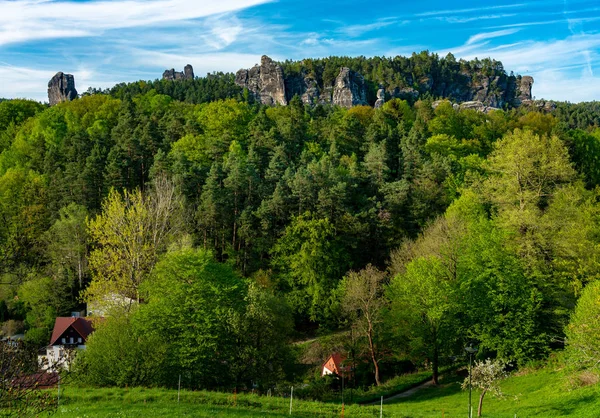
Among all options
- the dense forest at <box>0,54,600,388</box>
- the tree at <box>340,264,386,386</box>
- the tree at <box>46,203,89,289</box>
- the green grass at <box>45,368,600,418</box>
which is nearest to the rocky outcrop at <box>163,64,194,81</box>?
the dense forest at <box>0,54,600,388</box>

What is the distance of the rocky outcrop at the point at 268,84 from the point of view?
118 meters

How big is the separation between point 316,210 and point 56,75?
350 ft

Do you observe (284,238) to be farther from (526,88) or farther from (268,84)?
(526,88)

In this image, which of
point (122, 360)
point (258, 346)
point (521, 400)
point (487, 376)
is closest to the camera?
point (487, 376)

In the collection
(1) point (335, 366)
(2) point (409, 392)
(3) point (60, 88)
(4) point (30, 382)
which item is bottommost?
(2) point (409, 392)

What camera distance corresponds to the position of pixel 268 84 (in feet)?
391

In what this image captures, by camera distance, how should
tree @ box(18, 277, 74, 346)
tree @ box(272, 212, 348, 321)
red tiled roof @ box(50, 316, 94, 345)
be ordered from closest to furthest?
red tiled roof @ box(50, 316, 94, 345) → tree @ box(272, 212, 348, 321) → tree @ box(18, 277, 74, 346)

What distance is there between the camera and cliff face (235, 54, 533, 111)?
383ft

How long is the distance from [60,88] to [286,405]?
12759 centimetres

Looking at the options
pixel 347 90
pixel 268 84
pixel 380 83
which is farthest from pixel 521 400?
pixel 380 83

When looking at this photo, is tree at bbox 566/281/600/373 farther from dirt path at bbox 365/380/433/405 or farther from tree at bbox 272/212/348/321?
tree at bbox 272/212/348/321

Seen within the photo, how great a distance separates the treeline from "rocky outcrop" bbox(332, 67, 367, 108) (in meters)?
37.9

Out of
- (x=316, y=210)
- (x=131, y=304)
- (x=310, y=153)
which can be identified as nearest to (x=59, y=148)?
(x=310, y=153)

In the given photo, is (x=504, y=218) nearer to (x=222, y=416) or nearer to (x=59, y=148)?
(x=222, y=416)
